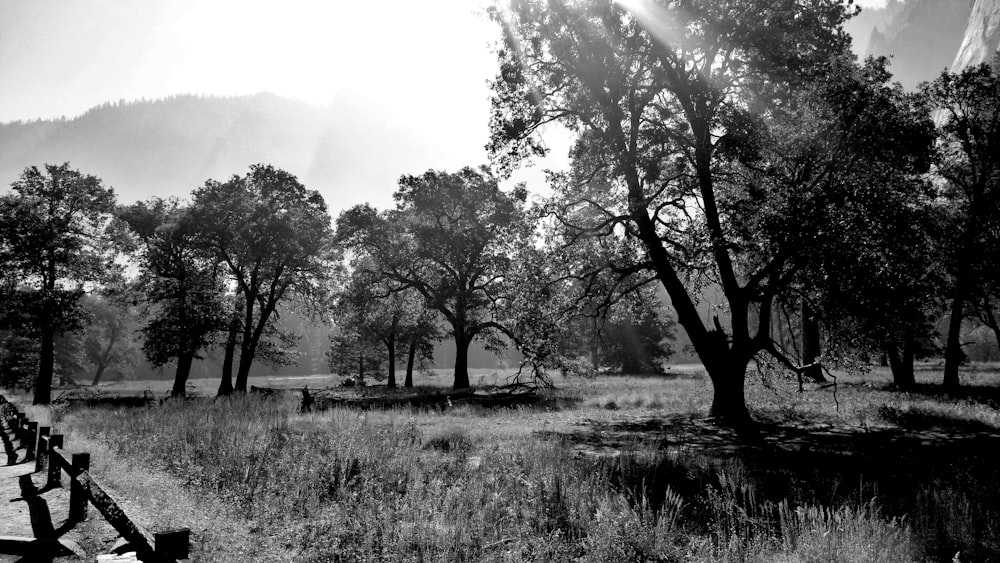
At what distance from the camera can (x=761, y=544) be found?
5.79 m

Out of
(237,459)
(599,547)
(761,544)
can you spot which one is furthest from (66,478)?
(761,544)

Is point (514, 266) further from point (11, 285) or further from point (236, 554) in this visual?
point (11, 285)

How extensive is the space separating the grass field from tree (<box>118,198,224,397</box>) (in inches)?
648

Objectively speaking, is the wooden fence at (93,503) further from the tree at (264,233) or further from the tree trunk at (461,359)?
the tree trunk at (461,359)

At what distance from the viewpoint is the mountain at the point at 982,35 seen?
121 m

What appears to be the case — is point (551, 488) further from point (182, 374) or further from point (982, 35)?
point (982, 35)

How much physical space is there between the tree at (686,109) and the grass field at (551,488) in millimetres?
4424

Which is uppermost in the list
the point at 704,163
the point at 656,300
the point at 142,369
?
the point at 704,163

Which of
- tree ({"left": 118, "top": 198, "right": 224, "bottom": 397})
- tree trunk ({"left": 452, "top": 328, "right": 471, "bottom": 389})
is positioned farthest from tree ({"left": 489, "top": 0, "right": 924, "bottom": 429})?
tree ({"left": 118, "top": 198, "right": 224, "bottom": 397})

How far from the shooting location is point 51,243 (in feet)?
97.8

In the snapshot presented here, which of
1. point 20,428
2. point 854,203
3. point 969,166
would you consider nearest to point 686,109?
point 854,203

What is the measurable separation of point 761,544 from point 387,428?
30.4 feet

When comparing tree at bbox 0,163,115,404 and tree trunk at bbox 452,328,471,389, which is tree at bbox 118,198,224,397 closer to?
tree at bbox 0,163,115,404

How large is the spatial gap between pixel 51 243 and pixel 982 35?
7277 inches
